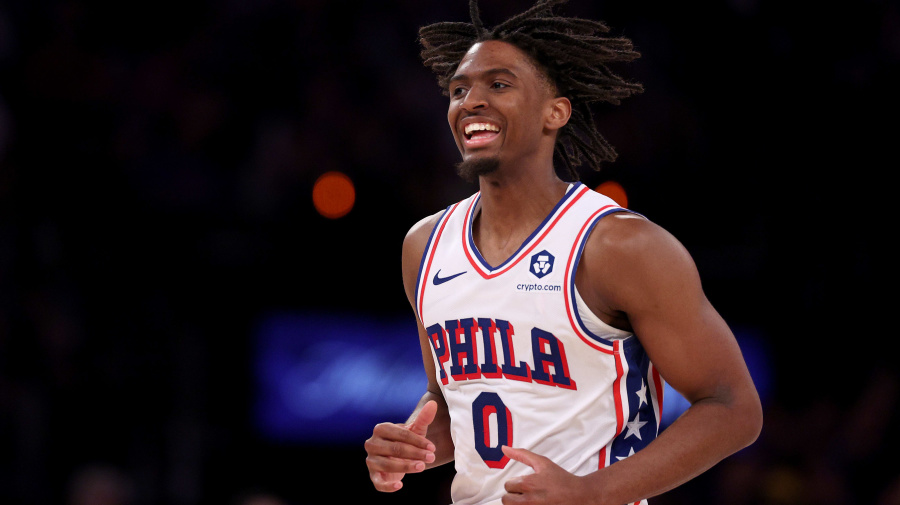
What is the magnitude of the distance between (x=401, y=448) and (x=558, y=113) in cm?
115

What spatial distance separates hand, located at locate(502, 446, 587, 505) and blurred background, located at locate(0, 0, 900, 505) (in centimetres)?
356

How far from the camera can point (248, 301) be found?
575cm

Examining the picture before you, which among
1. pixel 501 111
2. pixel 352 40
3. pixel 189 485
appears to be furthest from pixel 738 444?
pixel 352 40

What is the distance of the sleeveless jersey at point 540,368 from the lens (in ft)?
→ 9.00

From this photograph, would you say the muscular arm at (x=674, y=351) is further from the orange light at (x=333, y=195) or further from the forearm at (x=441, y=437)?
the orange light at (x=333, y=195)

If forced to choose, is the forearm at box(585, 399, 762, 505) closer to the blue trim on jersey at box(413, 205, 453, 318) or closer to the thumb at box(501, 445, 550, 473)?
the thumb at box(501, 445, 550, 473)

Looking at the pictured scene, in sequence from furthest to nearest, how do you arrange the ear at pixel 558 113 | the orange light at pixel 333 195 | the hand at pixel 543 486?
1. the orange light at pixel 333 195
2. the ear at pixel 558 113
3. the hand at pixel 543 486

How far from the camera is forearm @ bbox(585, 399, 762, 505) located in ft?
8.04

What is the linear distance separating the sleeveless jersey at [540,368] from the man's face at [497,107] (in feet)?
0.77

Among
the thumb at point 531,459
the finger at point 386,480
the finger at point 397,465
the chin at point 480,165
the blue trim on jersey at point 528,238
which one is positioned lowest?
the finger at point 386,480

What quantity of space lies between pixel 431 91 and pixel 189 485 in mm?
3039

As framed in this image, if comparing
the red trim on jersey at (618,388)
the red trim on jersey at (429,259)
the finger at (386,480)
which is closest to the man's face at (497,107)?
the red trim on jersey at (429,259)

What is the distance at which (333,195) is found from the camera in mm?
6137

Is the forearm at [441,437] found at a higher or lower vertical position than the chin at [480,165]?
lower
